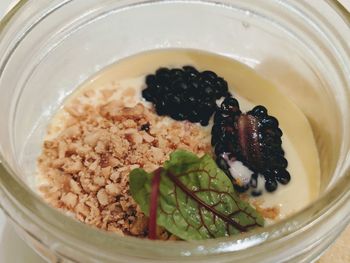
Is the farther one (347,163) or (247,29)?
(247,29)

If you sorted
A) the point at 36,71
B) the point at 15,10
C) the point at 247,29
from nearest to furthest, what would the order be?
the point at 15,10 → the point at 36,71 → the point at 247,29

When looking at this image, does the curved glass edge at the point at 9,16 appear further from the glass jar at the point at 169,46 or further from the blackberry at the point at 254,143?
the blackberry at the point at 254,143

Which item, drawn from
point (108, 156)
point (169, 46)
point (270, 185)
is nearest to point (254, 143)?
point (270, 185)

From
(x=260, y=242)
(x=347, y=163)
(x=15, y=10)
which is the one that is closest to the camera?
(x=260, y=242)

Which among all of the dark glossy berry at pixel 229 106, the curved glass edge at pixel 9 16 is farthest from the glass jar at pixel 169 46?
the dark glossy berry at pixel 229 106

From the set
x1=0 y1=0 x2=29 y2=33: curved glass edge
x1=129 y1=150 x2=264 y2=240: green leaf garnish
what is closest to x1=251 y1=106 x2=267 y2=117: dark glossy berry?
x1=129 y1=150 x2=264 y2=240: green leaf garnish

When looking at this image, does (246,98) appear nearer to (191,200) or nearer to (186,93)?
(186,93)

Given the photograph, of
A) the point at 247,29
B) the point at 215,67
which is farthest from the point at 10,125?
the point at 247,29

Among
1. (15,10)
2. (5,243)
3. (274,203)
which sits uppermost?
(15,10)

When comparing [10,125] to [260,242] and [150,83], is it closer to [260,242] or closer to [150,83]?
[150,83]
